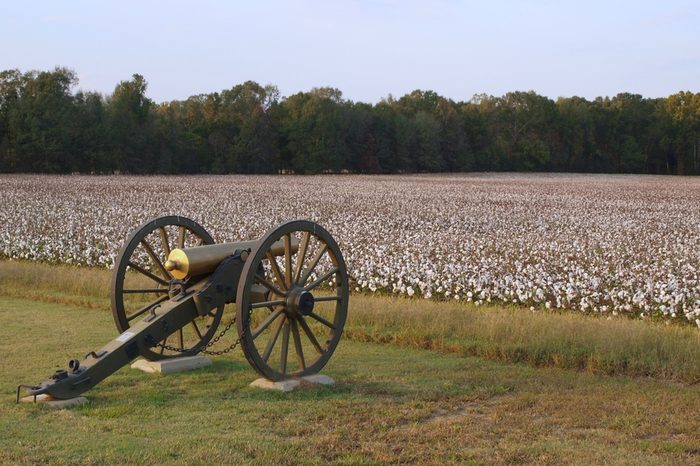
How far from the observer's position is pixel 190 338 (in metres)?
10.9

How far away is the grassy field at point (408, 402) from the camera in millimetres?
6527

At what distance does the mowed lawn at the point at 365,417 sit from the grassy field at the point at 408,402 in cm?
2

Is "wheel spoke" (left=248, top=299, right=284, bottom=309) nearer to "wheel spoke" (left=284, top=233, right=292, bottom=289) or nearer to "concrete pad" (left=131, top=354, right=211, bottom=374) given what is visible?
"wheel spoke" (left=284, top=233, right=292, bottom=289)

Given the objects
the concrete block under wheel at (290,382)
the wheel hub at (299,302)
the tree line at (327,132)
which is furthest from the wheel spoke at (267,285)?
the tree line at (327,132)

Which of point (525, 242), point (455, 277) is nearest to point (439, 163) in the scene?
point (525, 242)

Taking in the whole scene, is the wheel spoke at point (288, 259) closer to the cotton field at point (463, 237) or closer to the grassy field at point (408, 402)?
the grassy field at point (408, 402)

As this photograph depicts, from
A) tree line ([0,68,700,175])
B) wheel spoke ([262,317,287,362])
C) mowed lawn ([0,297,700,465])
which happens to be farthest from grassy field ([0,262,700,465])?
tree line ([0,68,700,175])

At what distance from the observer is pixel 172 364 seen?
927cm

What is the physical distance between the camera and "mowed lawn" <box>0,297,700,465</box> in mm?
6457

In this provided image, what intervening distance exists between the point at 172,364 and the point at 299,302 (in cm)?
176

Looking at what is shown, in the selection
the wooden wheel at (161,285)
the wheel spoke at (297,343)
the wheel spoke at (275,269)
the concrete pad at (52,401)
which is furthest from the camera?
the wooden wheel at (161,285)

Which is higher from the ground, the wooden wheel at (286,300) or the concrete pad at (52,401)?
the wooden wheel at (286,300)

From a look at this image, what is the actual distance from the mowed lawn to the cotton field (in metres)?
4.90

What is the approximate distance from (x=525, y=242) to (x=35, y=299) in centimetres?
1289
